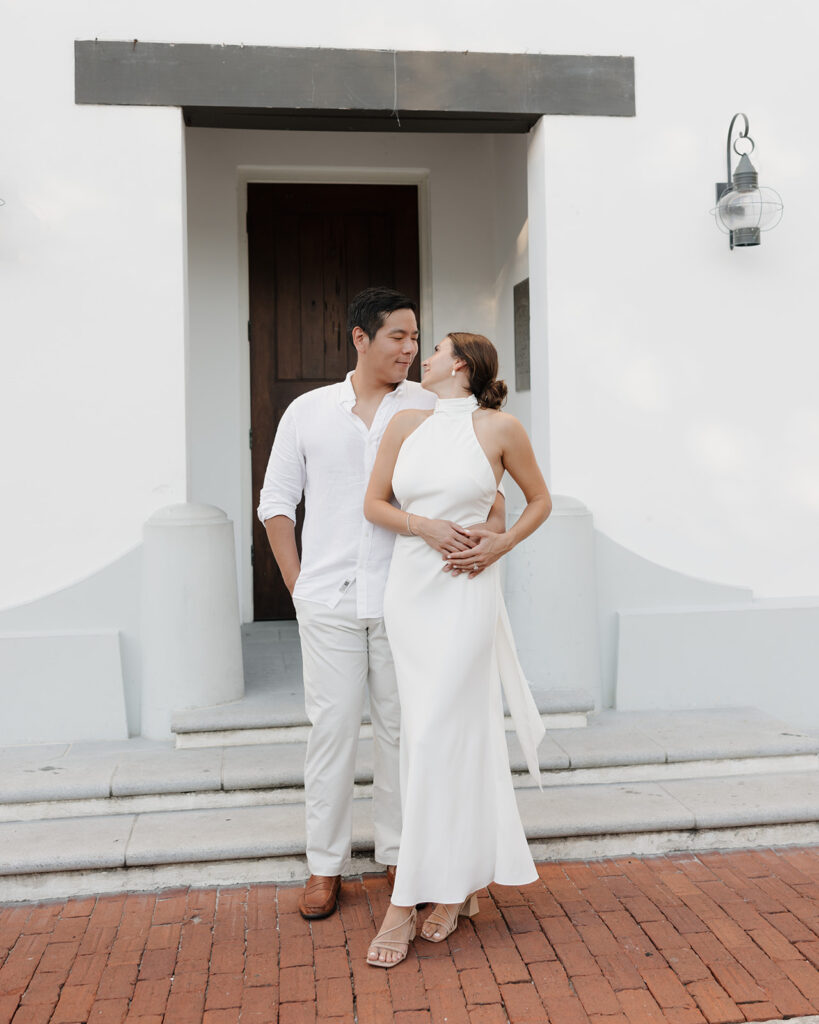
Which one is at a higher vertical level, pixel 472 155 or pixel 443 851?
pixel 472 155

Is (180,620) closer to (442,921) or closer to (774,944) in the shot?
(442,921)

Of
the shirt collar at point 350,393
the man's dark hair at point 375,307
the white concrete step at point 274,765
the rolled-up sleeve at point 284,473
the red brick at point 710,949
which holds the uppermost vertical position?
the man's dark hair at point 375,307

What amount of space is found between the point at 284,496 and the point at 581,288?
8.18 ft

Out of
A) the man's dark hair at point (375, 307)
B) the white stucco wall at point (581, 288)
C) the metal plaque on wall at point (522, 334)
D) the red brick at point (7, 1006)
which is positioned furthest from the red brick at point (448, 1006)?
the metal plaque on wall at point (522, 334)

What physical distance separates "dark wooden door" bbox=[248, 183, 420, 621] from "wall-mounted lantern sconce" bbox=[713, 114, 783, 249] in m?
2.26

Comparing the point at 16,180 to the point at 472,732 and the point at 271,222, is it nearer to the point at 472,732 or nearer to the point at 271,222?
the point at 271,222

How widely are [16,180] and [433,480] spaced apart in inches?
118

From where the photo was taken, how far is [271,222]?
6812 millimetres

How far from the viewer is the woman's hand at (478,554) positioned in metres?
3.25

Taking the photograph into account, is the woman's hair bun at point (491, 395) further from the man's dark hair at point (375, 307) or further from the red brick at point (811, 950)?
the red brick at point (811, 950)

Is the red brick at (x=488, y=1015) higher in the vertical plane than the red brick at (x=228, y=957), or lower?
lower

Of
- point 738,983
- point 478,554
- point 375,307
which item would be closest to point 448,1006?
point 738,983

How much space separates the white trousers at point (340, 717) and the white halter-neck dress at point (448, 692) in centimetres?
20

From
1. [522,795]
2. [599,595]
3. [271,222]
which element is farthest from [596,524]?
[271,222]
